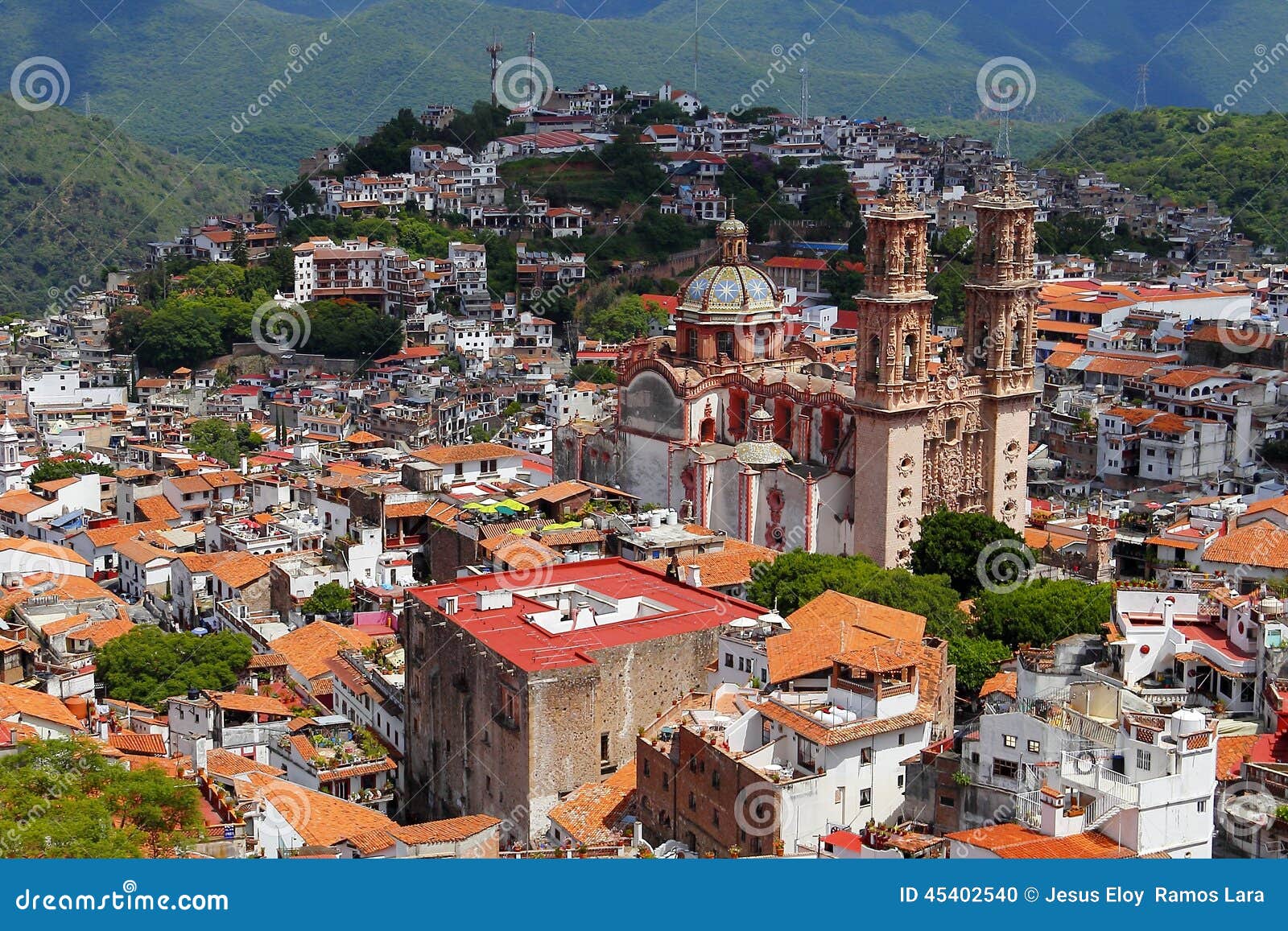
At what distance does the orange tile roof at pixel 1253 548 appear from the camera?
29.5 meters

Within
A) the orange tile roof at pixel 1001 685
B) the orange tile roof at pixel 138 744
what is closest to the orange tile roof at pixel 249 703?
the orange tile roof at pixel 138 744

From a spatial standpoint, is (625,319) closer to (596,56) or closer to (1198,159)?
(1198,159)

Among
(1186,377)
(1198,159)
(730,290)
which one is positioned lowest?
(1186,377)

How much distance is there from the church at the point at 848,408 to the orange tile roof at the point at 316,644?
7.32m

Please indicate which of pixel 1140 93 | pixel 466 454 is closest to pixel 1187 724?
pixel 466 454

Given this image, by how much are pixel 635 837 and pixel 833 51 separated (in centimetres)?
13748

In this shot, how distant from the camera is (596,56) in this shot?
13775 centimetres

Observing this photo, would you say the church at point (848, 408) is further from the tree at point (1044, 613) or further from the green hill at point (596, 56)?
the green hill at point (596, 56)

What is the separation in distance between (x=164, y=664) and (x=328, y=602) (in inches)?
180

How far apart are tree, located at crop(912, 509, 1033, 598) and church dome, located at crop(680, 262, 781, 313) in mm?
7245

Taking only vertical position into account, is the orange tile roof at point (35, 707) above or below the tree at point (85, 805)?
below

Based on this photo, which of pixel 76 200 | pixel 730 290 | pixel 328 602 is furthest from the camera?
pixel 76 200

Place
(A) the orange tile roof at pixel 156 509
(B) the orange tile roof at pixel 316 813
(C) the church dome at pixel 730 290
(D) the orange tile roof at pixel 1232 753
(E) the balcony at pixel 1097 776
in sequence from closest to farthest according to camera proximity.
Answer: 1. (E) the balcony at pixel 1097 776
2. (D) the orange tile roof at pixel 1232 753
3. (B) the orange tile roof at pixel 316 813
4. (C) the church dome at pixel 730 290
5. (A) the orange tile roof at pixel 156 509

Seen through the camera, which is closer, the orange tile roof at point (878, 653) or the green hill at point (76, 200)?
→ the orange tile roof at point (878, 653)
